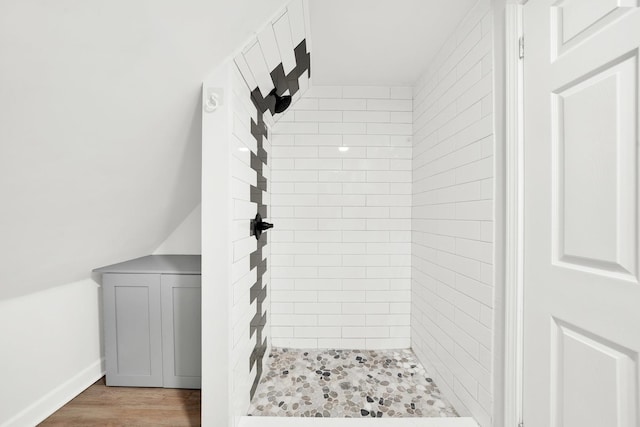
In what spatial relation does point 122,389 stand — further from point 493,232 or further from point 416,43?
point 416,43

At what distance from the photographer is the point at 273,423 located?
1551 mm

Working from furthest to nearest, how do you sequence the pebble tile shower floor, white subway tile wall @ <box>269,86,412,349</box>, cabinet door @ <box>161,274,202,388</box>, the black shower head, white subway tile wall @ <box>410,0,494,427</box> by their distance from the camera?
white subway tile wall @ <box>269,86,412,349</box>, the black shower head, cabinet door @ <box>161,274,202,388</box>, the pebble tile shower floor, white subway tile wall @ <box>410,0,494,427</box>

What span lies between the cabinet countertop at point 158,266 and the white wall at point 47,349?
22cm

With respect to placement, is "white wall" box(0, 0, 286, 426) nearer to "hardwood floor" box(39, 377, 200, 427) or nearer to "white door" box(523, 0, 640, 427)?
"hardwood floor" box(39, 377, 200, 427)

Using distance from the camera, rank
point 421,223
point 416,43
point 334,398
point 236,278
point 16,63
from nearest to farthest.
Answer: point 16,63, point 236,278, point 334,398, point 416,43, point 421,223

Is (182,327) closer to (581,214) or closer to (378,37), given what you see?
(581,214)

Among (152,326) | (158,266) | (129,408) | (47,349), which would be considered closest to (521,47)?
(158,266)

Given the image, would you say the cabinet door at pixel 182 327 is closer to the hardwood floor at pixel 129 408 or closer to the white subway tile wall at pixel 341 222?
the hardwood floor at pixel 129 408

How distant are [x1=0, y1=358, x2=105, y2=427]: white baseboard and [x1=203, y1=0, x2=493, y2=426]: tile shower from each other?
100 centimetres

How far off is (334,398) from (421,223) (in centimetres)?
129

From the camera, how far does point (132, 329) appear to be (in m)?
1.80

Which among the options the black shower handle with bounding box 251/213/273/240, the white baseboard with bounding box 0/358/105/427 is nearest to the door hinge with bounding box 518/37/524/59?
the black shower handle with bounding box 251/213/273/240

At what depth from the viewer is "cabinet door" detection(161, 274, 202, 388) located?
1784mm

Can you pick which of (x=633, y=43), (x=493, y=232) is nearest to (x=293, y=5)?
(x=633, y=43)
